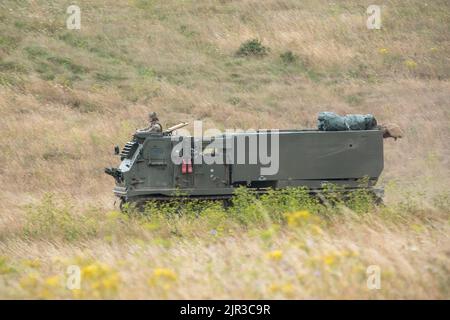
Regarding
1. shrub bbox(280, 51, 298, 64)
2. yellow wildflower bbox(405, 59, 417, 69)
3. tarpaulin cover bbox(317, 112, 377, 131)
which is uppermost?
shrub bbox(280, 51, 298, 64)

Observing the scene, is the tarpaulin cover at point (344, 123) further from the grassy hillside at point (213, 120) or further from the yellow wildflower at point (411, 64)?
the yellow wildflower at point (411, 64)

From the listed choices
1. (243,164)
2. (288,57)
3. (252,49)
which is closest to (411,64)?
(288,57)

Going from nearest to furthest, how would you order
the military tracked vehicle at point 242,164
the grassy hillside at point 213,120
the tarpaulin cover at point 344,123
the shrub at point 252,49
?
the grassy hillside at point 213,120, the military tracked vehicle at point 242,164, the tarpaulin cover at point 344,123, the shrub at point 252,49

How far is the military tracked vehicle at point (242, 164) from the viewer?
16062 mm

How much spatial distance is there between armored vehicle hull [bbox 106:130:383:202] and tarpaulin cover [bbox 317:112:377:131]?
0.95ft

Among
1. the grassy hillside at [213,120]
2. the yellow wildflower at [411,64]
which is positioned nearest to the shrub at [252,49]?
the grassy hillside at [213,120]

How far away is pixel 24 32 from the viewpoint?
31391mm

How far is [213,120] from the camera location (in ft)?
86.7

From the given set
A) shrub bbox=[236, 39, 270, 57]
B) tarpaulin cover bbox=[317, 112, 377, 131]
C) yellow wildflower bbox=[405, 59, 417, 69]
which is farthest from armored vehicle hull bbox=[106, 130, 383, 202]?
shrub bbox=[236, 39, 270, 57]

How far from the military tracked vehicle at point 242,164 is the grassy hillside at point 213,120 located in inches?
40.9

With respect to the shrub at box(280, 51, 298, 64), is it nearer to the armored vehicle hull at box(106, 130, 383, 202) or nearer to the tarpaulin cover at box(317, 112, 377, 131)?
the tarpaulin cover at box(317, 112, 377, 131)

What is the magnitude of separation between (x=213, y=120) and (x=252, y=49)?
19.6ft

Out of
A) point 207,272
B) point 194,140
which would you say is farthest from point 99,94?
point 207,272

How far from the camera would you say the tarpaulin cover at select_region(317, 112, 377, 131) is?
16.4m
